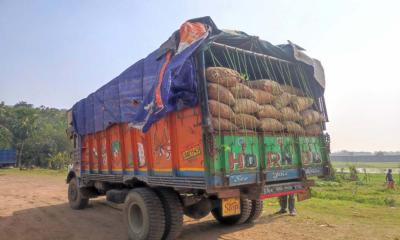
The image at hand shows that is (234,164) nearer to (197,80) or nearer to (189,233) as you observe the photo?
(197,80)

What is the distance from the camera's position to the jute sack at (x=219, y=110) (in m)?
5.25

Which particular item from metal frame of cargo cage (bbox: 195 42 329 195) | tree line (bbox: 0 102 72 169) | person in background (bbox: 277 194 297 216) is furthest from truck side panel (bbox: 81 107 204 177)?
tree line (bbox: 0 102 72 169)

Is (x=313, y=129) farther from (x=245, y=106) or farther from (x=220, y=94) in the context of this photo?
(x=220, y=94)

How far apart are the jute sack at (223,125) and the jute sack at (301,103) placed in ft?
5.70

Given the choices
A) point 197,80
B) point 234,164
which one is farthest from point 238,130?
point 197,80

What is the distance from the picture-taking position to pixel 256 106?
5.88 m

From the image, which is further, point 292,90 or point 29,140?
point 29,140

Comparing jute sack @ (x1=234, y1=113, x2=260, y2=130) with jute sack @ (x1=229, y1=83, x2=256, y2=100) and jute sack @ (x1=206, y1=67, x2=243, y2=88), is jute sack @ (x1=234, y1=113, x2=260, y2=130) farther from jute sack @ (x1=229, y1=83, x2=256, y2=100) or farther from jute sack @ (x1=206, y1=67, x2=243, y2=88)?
jute sack @ (x1=206, y1=67, x2=243, y2=88)

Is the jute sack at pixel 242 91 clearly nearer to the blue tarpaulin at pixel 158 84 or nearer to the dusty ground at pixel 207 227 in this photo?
the blue tarpaulin at pixel 158 84

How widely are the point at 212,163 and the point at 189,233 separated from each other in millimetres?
2719

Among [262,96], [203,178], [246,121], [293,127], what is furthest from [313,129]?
[203,178]

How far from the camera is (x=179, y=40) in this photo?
5.73 m

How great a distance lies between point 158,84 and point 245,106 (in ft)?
4.82

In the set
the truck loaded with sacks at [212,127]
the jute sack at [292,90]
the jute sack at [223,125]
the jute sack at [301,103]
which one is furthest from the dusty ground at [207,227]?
the jute sack at [292,90]
